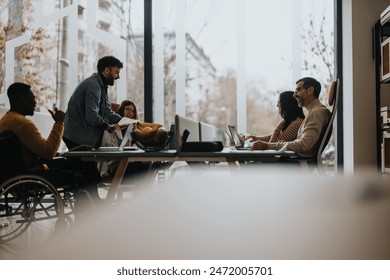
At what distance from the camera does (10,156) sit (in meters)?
2.10

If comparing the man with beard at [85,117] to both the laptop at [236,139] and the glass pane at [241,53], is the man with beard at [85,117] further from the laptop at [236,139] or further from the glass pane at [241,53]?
the glass pane at [241,53]

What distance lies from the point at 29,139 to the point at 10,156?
0.40 ft

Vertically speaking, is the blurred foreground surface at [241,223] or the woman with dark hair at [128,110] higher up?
the woman with dark hair at [128,110]

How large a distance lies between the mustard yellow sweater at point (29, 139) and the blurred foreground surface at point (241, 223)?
427 millimetres

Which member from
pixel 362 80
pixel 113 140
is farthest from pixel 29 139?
pixel 362 80

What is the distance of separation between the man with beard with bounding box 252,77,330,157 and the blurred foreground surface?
7.2 inches

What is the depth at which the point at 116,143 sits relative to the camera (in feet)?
11.3

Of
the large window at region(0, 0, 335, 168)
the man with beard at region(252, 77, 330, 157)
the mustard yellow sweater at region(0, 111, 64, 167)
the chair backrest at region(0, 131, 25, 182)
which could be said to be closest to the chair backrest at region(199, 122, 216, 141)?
the man with beard at region(252, 77, 330, 157)

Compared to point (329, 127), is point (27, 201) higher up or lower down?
lower down

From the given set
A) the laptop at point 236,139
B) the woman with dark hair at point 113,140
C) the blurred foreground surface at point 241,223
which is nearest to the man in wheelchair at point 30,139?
the blurred foreground surface at point 241,223

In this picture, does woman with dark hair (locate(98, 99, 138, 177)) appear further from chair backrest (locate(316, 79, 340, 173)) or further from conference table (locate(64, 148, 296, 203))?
chair backrest (locate(316, 79, 340, 173))

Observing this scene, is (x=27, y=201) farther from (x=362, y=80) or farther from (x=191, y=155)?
(x=362, y=80)

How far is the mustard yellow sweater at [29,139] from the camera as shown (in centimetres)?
215

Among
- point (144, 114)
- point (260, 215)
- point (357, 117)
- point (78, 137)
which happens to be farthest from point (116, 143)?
point (357, 117)
